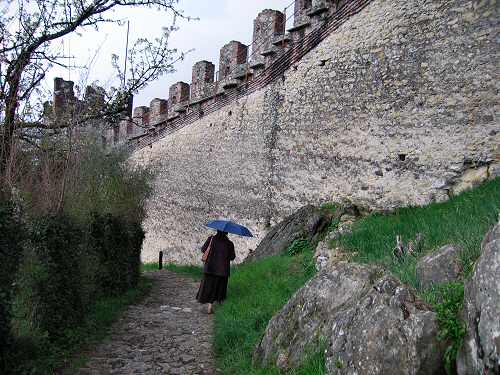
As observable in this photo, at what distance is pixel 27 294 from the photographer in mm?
4441

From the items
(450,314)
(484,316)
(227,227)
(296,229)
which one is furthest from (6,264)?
(296,229)

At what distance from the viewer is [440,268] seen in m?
3.30

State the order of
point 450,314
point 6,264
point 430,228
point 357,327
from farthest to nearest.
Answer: point 430,228 < point 6,264 < point 357,327 < point 450,314

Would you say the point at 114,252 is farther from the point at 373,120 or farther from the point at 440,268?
the point at 440,268

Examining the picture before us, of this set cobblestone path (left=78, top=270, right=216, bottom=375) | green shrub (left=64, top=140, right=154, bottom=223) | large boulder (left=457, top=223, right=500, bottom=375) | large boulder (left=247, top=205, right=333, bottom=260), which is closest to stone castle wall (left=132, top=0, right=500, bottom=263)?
large boulder (left=247, top=205, right=333, bottom=260)

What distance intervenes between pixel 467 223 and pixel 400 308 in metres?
2.10

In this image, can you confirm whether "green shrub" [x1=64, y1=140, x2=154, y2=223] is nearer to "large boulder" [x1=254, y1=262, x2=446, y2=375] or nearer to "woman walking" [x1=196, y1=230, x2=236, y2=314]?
"woman walking" [x1=196, y1=230, x2=236, y2=314]

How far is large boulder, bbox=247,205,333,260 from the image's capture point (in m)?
8.70

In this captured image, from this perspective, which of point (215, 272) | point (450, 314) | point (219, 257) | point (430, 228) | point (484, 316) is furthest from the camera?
point (219, 257)

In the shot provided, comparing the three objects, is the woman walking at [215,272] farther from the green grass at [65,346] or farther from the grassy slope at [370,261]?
the green grass at [65,346]

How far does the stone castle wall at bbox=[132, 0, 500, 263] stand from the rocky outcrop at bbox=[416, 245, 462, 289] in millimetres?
4254

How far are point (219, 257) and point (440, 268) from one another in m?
4.42

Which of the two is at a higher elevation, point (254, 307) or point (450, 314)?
point (450, 314)

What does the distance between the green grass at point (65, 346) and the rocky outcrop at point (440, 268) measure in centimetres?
336
